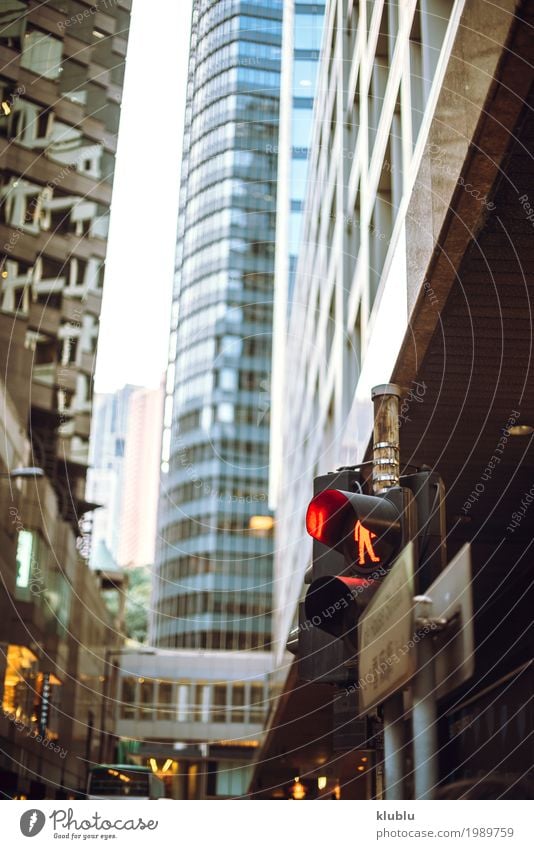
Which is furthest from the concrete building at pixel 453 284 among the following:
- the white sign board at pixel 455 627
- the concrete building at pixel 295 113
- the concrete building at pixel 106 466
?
the concrete building at pixel 106 466

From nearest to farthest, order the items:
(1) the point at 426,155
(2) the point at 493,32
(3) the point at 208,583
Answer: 1. (2) the point at 493,32
2. (1) the point at 426,155
3. (3) the point at 208,583

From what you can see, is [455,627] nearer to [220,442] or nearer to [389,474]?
[389,474]

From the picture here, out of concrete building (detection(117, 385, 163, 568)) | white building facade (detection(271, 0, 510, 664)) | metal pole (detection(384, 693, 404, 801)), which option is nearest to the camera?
metal pole (detection(384, 693, 404, 801))

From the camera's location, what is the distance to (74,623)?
42.2m

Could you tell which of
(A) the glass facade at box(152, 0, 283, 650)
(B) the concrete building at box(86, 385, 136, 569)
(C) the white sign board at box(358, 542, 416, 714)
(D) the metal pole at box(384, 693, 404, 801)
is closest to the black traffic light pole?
(D) the metal pole at box(384, 693, 404, 801)

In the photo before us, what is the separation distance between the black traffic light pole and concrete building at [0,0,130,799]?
31.8ft

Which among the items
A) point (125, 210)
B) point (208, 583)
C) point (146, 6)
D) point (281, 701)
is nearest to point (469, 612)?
point (146, 6)

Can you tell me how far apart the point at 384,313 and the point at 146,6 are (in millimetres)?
6046

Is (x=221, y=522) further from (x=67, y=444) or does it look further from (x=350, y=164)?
(x=350, y=164)

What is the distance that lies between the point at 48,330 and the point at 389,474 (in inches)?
1146

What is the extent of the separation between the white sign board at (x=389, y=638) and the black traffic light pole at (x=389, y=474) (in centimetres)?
43

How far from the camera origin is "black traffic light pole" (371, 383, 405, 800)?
359 cm

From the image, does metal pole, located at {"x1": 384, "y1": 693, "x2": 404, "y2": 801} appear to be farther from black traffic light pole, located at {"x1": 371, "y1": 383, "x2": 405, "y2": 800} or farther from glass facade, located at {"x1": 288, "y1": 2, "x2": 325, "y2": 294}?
glass facade, located at {"x1": 288, "y1": 2, "x2": 325, "y2": 294}

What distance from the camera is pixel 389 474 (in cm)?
400
